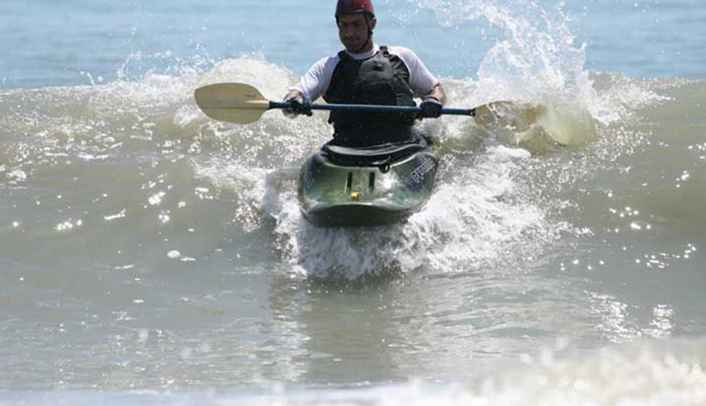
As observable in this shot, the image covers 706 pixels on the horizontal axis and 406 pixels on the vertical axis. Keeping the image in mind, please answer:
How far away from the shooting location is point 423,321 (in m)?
5.72

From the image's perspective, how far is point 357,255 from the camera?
6.64 m

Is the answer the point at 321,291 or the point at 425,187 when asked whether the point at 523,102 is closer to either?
the point at 425,187

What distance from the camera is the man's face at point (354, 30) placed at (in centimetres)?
738

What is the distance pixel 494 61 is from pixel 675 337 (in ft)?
14.8

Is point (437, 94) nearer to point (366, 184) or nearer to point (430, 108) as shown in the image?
point (430, 108)

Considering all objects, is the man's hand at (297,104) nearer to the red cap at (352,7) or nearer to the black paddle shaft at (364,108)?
the black paddle shaft at (364,108)

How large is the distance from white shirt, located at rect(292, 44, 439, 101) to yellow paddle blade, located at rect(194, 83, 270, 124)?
12.8 inches

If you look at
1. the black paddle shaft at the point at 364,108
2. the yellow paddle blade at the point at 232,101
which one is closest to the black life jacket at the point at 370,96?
the black paddle shaft at the point at 364,108

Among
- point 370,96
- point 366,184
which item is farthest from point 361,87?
point 366,184

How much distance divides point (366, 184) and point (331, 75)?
106 centimetres

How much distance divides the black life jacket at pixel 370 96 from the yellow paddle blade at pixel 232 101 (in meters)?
0.48

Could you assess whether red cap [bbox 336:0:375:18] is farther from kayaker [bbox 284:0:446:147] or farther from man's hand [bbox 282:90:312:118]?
man's hand [bbox 282:90:312:118]

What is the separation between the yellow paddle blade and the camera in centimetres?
767

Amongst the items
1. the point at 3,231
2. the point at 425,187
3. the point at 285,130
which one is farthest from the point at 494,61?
the point at 3,231
